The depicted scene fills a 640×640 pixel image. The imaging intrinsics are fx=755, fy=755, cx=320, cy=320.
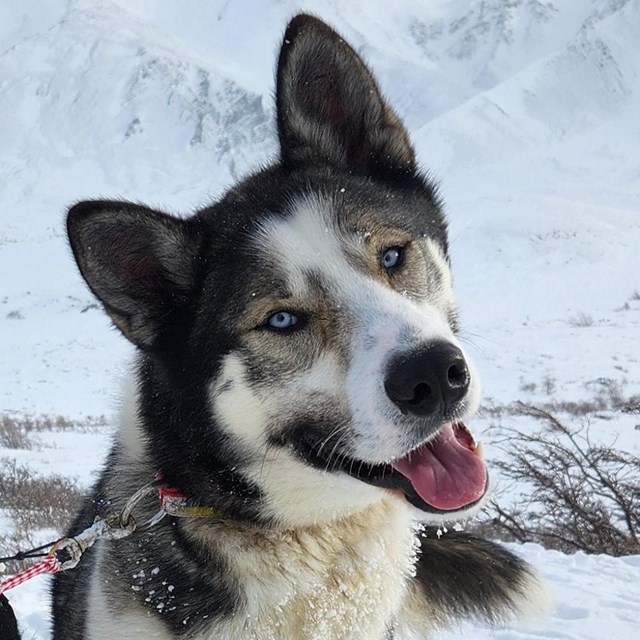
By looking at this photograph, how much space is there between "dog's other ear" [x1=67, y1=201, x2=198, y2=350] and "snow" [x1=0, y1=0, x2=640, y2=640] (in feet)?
0.35

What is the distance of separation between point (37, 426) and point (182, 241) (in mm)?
10686

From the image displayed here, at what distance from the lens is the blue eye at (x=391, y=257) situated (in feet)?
7.80

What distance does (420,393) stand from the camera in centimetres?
199

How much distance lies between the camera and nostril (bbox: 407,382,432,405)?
1.97m

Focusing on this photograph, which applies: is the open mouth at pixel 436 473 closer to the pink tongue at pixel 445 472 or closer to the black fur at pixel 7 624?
the pink tongue at pixel 445 472

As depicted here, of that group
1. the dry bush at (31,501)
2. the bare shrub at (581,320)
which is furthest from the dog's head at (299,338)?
the bare shrub at (581,320)

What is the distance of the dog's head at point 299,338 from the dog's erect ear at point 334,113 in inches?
0.4

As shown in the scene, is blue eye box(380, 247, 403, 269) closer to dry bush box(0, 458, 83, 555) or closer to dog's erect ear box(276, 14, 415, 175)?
dog's erect ear box(276, 14, 415, 175)

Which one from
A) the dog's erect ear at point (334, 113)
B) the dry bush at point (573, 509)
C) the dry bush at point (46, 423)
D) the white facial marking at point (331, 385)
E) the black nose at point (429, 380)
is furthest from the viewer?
the dry bush at point (46, 423)

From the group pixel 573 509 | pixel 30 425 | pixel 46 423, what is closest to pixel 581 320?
pixel 46 423

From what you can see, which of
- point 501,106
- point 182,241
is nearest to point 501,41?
point 501,106

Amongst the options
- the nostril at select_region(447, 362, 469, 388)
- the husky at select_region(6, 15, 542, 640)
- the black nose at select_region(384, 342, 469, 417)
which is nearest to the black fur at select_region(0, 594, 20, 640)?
the husky at select_region(6, 15, 542, 640)

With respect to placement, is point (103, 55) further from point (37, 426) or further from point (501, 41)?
point (37, 426)

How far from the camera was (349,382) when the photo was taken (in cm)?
211
